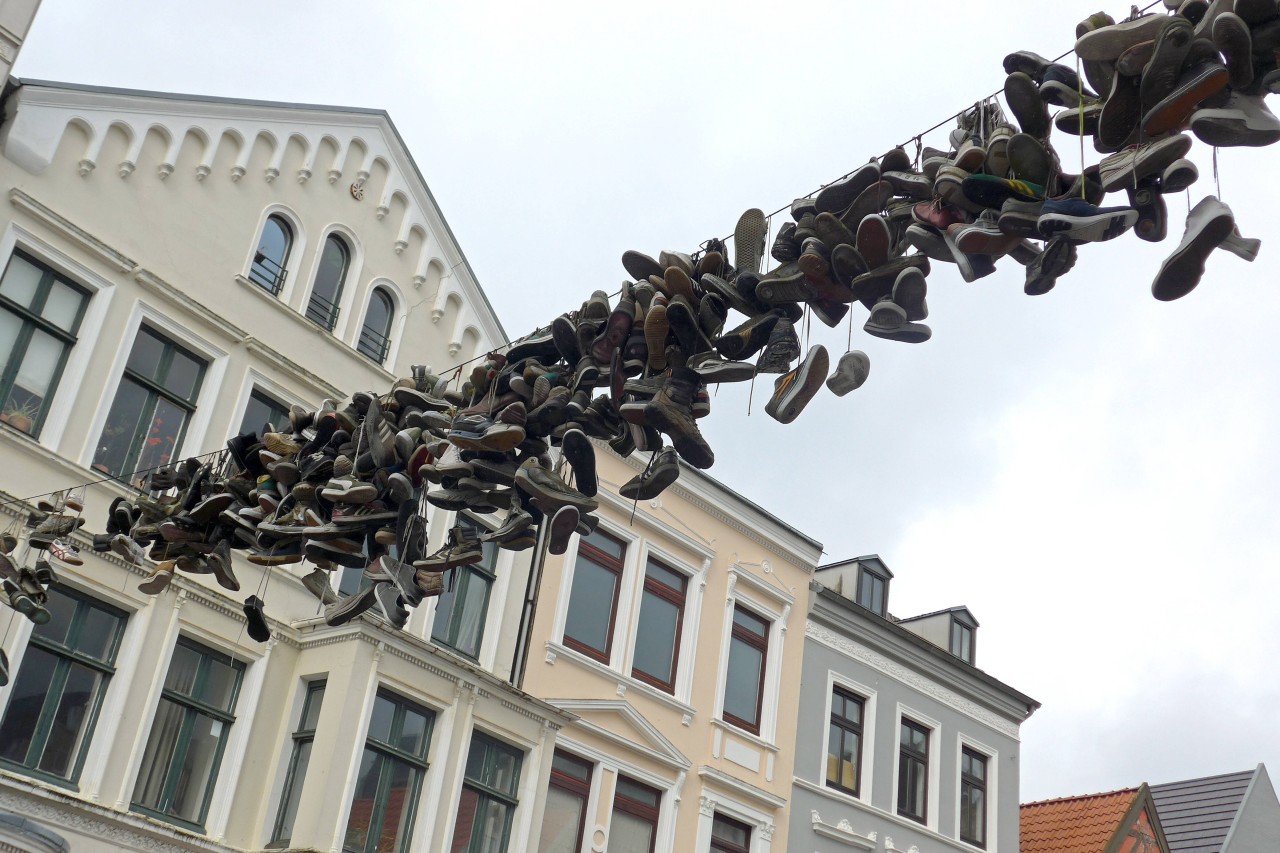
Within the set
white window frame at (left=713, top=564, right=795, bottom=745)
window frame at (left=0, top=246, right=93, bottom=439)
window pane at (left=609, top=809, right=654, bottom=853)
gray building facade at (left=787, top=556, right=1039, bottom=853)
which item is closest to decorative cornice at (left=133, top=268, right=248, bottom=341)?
window frame at (left=0, top=246, right=93, bottom=439)

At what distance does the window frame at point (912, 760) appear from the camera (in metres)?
18.0

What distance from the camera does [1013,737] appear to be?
2030 centimetres

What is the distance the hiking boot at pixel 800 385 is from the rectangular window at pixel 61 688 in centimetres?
864

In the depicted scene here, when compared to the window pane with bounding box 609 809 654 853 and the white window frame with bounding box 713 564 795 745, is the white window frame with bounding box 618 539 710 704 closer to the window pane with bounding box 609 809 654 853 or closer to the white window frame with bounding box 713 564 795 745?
the white window frame with bounding box 713 564 795 745

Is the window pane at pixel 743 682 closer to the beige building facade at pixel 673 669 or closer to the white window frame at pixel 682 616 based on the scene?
the beige building facade at pixel 673 669

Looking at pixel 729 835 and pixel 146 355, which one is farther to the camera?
pixel 729 835

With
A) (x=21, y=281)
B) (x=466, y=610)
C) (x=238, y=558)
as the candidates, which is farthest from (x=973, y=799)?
(x=21, y=281)

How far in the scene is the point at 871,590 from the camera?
63.0 ft

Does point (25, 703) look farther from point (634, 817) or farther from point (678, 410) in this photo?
point (678, 410)

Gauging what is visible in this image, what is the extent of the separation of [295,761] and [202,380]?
3816 mm

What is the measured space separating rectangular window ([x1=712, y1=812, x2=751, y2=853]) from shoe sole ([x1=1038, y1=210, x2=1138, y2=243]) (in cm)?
1384

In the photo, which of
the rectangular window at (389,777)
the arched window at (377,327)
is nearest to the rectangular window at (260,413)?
the arched window at (377,327)

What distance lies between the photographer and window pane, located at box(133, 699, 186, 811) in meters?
10.9

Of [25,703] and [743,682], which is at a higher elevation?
[743,682]
